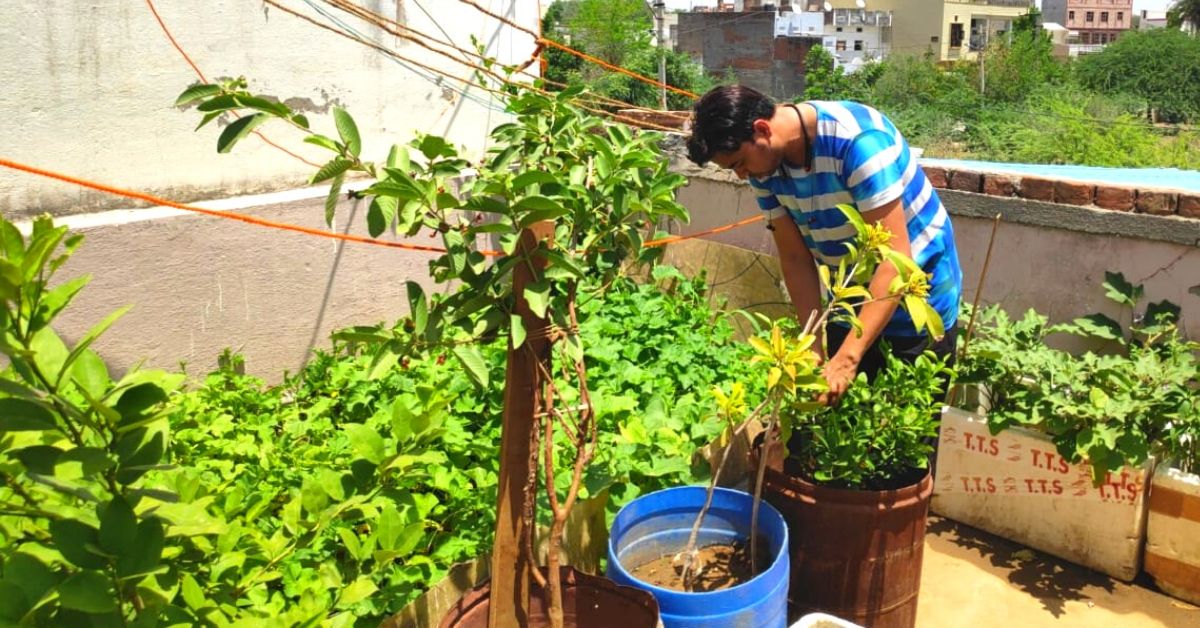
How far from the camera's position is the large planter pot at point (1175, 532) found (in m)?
2.99

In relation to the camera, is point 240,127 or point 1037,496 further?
point 1037,496

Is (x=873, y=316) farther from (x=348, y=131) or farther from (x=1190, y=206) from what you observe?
(x=1190, y=206)

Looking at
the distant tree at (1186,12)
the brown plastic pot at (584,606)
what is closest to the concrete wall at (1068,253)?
the brown plastic pot at (584,606)

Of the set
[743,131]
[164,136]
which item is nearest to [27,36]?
[164,136]

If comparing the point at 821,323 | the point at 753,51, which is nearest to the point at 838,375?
the point at 821,323

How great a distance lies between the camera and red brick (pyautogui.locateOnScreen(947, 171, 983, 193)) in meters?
4.00

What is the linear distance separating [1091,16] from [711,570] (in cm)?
9910

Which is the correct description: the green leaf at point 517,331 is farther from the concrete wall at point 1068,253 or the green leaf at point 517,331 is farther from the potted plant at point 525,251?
the concrete wall at point 1068,253

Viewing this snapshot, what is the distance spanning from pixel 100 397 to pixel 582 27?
47.3 meters

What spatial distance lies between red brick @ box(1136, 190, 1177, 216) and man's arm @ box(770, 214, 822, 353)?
5.01 feet

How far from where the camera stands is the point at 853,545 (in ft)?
8.03

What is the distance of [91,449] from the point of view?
95cm

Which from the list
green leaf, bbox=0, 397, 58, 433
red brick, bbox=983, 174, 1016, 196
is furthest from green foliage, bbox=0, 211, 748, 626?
red brick, bbox=983, 174, 1016, 196

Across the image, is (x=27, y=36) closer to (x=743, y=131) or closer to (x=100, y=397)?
(x=743, y=131)
